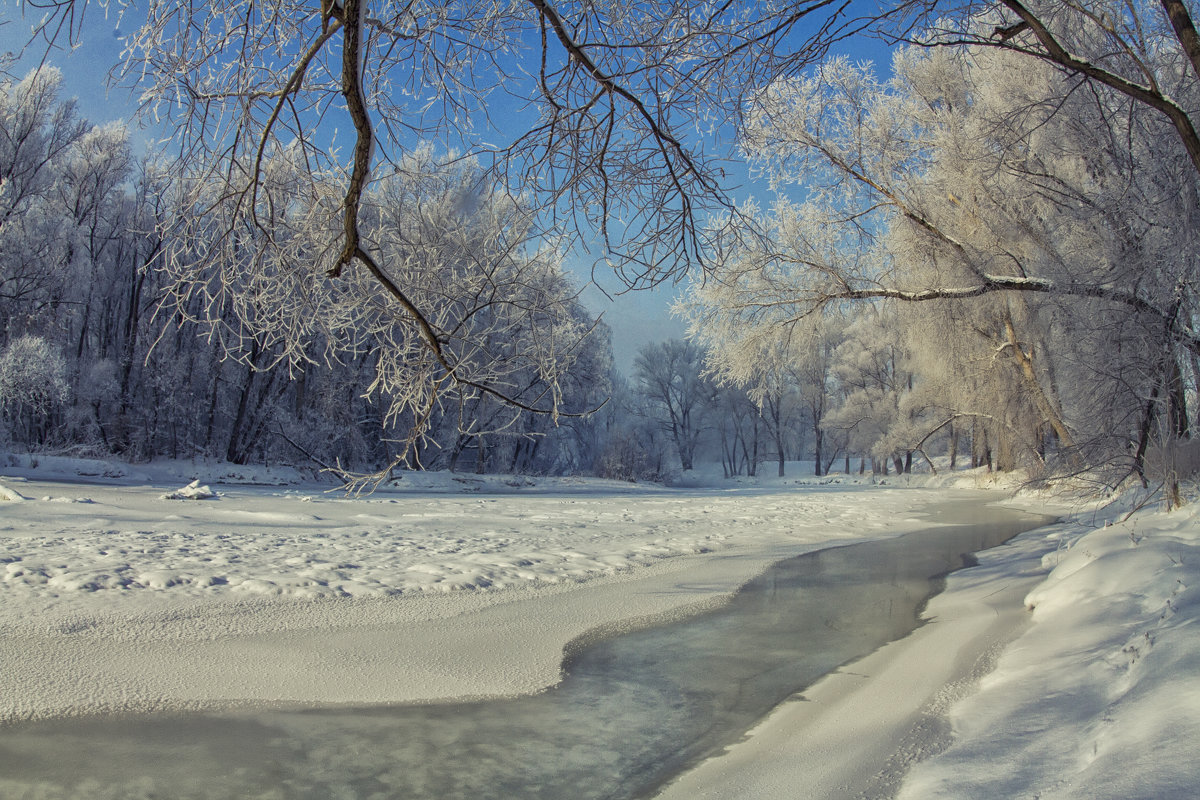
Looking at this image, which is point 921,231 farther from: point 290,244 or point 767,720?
point 290,244

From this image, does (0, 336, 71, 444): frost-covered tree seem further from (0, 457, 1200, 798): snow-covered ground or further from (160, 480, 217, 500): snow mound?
(0, 457, 1200, 798): snow-covered ground

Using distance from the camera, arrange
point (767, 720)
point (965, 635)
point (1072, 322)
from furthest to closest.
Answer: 1. point (1072, 322)
2. point (965, 635)
3. point (767, 720)

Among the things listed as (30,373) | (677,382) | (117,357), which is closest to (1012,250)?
(30,373)

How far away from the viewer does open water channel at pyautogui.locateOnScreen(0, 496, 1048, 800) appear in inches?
109

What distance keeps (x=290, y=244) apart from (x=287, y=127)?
1.57 ft

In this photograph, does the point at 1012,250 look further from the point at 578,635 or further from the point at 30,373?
the point at 30,373

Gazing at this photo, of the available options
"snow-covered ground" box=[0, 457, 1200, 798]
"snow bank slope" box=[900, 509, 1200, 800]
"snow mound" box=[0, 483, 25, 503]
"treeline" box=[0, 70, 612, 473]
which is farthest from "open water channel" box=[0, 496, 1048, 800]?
"treeline" box=[0, 70, 612, 473]

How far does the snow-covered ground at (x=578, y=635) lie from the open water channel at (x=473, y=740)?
204mm

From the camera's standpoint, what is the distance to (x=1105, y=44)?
684cm

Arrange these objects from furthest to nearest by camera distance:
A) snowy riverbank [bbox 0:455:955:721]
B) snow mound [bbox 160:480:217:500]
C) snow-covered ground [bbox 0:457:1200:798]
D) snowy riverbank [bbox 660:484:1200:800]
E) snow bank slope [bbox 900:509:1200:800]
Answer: snow mound [bbox 160:480:217:500], snowy riverbank [bbox 0:455:955:721], snow-covered ground [bbox 0:457:1200:798], snowy riverbank [bbox 660:484:1200:800], snow bank slope [bbox 900:509:1200:800]

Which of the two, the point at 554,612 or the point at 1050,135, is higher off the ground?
the point at 1050,135

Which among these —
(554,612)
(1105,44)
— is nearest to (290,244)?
(554,612)

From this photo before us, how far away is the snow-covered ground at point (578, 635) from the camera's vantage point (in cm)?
271

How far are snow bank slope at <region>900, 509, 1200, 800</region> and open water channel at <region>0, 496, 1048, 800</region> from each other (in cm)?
100
